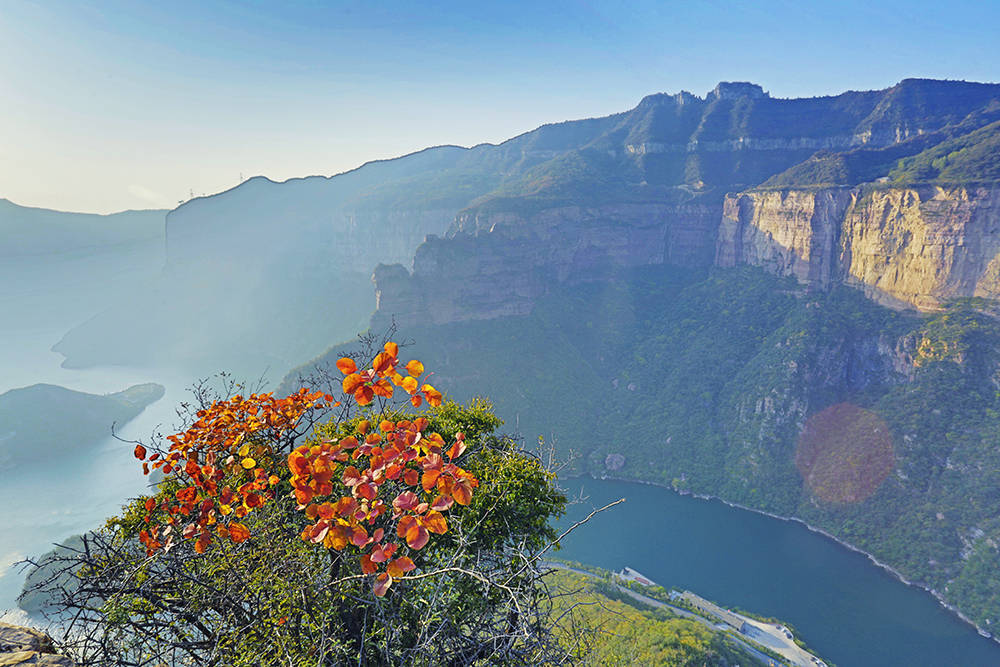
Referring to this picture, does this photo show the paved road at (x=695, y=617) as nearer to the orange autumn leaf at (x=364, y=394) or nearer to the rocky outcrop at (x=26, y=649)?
the rocky outcrop at (x=26, y=649)

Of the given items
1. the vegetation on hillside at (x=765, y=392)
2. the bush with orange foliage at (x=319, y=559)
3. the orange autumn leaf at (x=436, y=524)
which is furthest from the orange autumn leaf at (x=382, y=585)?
the vegetation on hillside at (x=765, y=392)

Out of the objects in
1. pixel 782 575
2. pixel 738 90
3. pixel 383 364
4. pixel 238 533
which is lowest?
pixel 782 575

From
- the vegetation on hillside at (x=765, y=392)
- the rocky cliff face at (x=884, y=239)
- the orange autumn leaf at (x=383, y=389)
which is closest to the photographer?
the orange autumn leaf at (x=383, y=389)

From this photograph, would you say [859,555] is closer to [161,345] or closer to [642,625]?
[642,625]

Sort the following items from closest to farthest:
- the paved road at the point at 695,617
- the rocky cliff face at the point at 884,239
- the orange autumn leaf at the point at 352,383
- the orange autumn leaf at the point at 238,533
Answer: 1. the orange autumn leaf at the point at 352,383
2. the orange autumn leaf at the point at 238,533
3. the paved road at the point at 695,617
4. the rocky cliff face at the point at 884,239

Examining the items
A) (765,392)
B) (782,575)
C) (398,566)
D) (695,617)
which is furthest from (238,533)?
(765,392)

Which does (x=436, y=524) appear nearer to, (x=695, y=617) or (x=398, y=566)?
(x=398, y=566)

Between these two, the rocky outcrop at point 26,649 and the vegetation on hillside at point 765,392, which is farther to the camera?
the vegetation on hillside at point 765,392

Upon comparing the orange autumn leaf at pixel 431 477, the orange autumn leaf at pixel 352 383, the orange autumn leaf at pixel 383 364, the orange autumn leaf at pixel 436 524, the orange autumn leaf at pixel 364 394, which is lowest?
the orange autumn leaf at pixel 436 524

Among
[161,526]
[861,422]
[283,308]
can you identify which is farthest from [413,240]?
[161,526]
